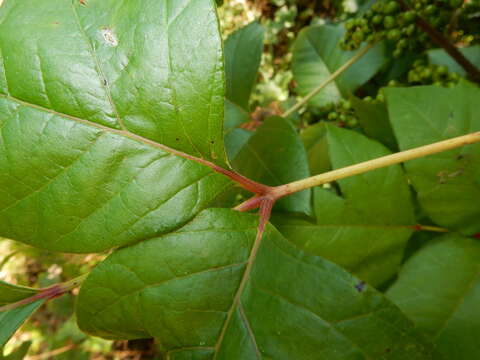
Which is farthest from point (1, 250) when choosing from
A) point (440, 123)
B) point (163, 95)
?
point (440, 123)

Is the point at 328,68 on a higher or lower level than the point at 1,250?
higher

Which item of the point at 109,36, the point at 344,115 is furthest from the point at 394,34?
the point at 109,36

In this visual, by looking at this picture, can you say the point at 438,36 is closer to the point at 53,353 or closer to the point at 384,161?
the point at 384,161

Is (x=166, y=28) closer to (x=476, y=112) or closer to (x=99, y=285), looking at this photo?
(x=99, y=285)

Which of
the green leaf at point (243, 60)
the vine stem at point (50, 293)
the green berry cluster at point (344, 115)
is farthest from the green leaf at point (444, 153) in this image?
the vine stem at point (50, 293)

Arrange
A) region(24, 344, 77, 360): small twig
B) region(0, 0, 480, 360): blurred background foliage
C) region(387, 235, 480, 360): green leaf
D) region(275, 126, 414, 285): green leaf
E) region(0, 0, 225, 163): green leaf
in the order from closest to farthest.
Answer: region(0, 0, 225, 163): green leaf, region(387, 235, 480, 360): green leaf, region(275, 126, 414, 285): green leaf, region(0, 0, 480, 360): blurred background foliage, region(24, 344, 77, 360): small twig

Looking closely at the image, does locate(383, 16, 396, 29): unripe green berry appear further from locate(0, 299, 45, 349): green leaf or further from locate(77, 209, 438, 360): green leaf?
locate(0, 299, 45, 349): green leaf

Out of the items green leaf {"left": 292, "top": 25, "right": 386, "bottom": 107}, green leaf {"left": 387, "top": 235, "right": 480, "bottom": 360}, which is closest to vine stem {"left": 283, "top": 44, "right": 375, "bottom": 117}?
green leaf {"left": 292, "top": 25, "right": 386, "bottom": 107}
